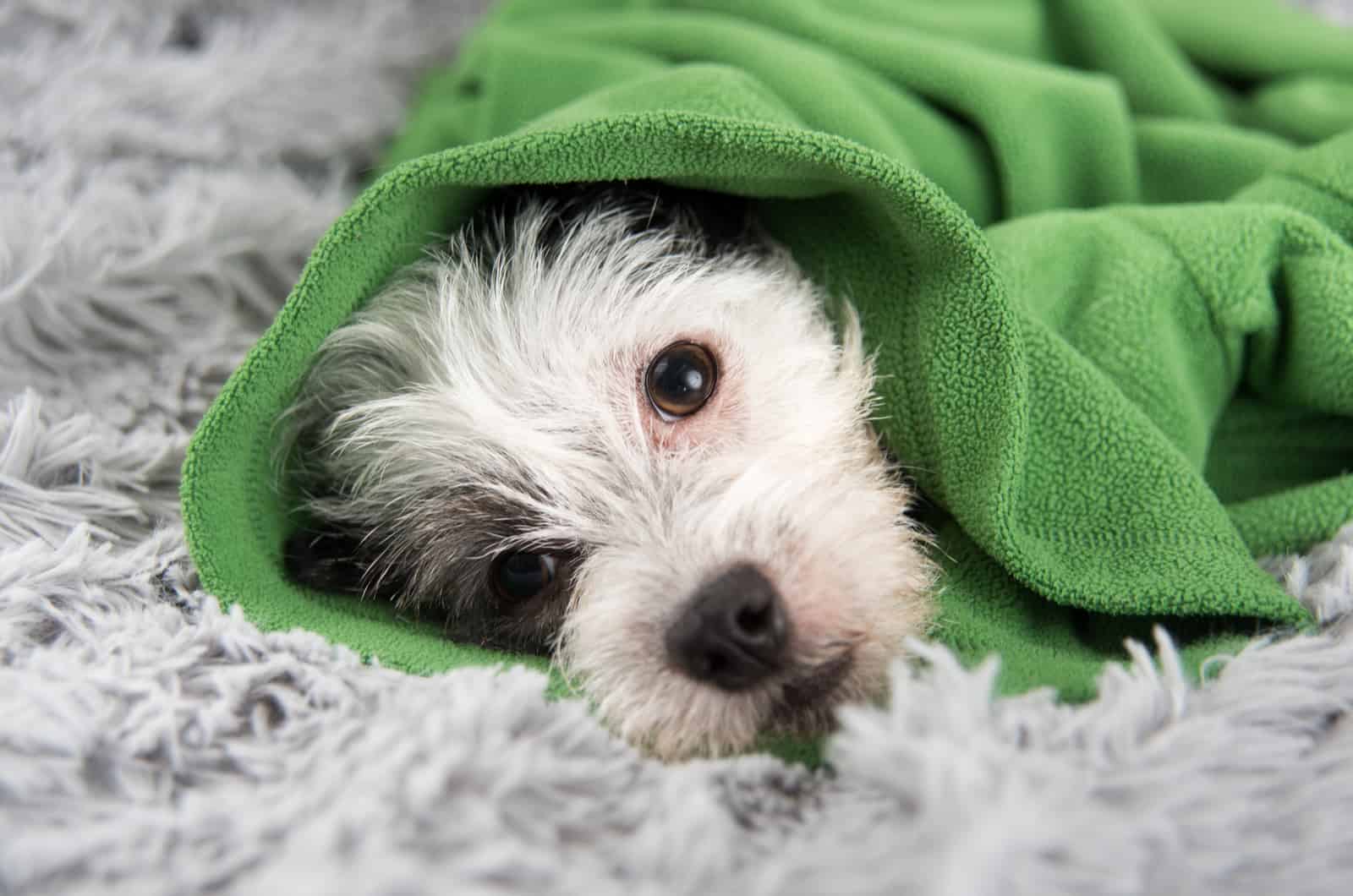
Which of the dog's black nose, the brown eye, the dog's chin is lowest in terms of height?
the dog's chin

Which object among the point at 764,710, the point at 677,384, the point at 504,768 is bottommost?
the point at 764,710

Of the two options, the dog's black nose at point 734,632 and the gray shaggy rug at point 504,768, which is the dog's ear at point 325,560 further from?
the dog's black nose at point 734,632

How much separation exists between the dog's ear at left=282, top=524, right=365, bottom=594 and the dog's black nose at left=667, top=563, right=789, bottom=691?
0.57 metres

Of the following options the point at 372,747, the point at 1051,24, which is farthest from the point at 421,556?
the point at 1051,24

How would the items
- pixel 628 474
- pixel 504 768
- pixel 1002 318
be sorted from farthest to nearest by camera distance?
1. pixel 628 474
2. pixel 1002 318
3. pixel 504 768

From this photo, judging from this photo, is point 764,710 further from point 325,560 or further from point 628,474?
point 325,560

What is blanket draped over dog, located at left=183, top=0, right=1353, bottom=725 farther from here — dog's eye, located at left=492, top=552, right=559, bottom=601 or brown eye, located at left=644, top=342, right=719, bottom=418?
brown eye, located at left=644, top=342, right=719, bottom=418

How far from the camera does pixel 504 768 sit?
817mm

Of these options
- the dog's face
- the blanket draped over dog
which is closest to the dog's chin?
the dog's face

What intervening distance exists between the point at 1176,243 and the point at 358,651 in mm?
1191

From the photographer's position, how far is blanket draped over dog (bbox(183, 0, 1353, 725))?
3.83 ft

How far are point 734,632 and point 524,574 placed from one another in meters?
0.42

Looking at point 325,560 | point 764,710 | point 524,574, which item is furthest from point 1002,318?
point 325,560

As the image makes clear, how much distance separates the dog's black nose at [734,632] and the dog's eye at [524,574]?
1.03 feet
